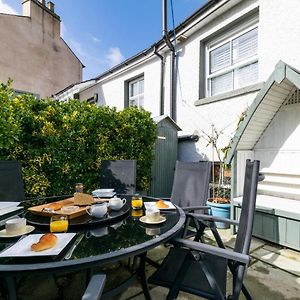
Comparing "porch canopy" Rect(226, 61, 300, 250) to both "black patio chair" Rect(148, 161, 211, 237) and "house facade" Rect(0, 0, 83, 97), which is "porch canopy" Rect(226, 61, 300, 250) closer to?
"black patio chair" Rect(148, 161, 211, 237)

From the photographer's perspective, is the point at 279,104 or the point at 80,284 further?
the point at 279,104

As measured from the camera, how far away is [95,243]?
1349mm

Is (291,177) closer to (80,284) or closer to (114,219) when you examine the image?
(114,219)

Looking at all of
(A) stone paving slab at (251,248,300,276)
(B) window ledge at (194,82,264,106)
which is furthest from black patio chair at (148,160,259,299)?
(B) window ledge at (194,82,264,106)

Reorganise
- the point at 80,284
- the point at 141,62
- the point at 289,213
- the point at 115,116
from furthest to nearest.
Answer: the point at 141,62, the point at 115,116, the point at 289,213, the point at 80,284

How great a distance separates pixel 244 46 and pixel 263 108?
206 cm

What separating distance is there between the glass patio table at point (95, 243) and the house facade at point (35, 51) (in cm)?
1126

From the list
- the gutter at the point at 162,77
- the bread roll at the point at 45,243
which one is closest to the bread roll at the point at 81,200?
the bread roll at the point at 45,243

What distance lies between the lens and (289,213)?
9.87 ft

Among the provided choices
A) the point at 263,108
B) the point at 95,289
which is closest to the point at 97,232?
the point at 95,289

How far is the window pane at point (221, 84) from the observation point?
5203mm

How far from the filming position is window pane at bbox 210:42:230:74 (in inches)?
206

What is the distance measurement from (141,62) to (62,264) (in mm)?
7371

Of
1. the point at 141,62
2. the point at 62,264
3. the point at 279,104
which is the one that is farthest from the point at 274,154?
the point at 141,62
